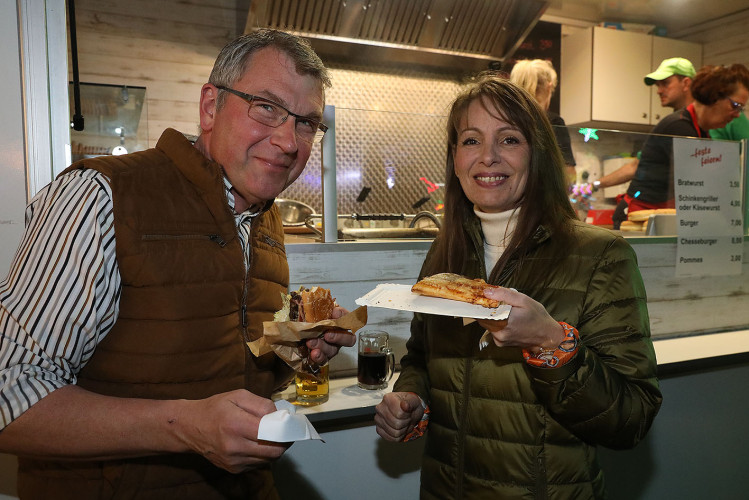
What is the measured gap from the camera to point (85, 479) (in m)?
1.08

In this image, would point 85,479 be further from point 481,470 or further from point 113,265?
point 481,470

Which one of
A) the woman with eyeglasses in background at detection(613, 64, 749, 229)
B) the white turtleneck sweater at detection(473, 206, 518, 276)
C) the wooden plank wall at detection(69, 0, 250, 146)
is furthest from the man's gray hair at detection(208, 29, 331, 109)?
the wooden plank wall at detection(69, 0, 250, 146)

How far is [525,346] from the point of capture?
1.16m

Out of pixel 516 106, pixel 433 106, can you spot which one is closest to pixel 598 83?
pixel 433 106

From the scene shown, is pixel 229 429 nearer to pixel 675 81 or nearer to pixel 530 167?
pixel 530 167

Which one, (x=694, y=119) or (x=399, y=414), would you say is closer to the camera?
(x=399, y=414)

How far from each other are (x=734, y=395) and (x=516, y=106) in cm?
219

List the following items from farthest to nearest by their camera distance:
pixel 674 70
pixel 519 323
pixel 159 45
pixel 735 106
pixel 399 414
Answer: pixel 674 70 → pixel 159 45 → pixel 735 106 → pixel 399 414 → pixel 519 323

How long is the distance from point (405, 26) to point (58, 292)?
4.05 m

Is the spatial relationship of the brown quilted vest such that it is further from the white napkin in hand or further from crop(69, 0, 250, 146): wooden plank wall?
crop(69, 0, 250, 146): wooden plank wall

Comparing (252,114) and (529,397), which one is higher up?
(252,114)

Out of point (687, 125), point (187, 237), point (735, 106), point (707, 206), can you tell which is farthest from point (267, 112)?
point (735, 106)

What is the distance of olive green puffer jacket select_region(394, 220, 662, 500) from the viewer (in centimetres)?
124

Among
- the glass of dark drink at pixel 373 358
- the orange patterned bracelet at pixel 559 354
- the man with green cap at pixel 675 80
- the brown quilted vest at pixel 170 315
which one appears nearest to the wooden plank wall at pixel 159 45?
the glass of dark drink at pixel 373 358
